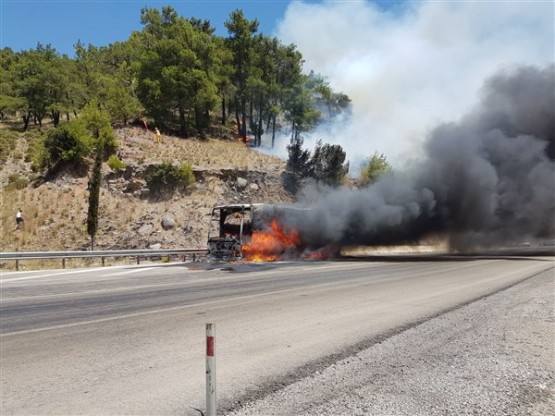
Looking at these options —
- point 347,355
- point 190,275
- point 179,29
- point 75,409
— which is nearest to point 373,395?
point 347,355

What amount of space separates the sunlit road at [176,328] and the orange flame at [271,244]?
5077 millimetres

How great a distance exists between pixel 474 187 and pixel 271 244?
11406 mm

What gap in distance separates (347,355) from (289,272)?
10066 millimetres

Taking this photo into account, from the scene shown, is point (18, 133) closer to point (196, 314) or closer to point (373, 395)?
point (196, 314)

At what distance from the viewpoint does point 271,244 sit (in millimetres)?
20047

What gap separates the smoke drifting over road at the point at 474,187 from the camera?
73.3 ft

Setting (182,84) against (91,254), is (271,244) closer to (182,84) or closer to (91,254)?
(91,254)

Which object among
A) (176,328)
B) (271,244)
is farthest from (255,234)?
(176,328)

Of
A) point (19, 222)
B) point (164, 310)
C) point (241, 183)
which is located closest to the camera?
point (164, 310)

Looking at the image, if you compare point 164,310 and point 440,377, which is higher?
point 164,310

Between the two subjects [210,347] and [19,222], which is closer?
[210,347]

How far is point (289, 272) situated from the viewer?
15.4 meters

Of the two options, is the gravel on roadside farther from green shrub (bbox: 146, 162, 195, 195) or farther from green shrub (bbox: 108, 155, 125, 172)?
green shrub (bbox: 108, 155, 125, 172)

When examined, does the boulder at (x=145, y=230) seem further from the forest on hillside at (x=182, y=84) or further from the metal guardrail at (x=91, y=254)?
the forest on hillside at (x=182, y=84)
